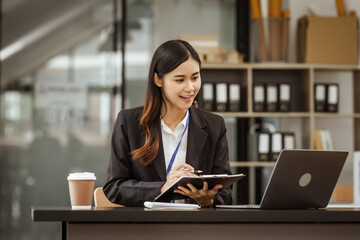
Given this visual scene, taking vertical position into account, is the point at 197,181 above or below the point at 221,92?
below

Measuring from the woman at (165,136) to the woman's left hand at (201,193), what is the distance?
0.15 m

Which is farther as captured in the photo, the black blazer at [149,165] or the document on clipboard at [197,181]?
the black blazer at [149,165]

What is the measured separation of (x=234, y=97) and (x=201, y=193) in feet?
9.68

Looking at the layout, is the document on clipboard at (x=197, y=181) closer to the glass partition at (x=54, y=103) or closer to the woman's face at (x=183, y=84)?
the woman's face at (x=183, y=84)

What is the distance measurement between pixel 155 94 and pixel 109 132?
2.97 meters

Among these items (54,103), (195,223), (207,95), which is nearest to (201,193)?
(195,223)

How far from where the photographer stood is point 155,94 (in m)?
2.78

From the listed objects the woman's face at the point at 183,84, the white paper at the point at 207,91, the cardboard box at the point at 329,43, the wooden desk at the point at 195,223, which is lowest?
the wooden desk at the point at 195,223

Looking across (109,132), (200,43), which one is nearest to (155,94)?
(200,43)

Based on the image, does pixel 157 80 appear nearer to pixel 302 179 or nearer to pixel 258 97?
pixel 302 179

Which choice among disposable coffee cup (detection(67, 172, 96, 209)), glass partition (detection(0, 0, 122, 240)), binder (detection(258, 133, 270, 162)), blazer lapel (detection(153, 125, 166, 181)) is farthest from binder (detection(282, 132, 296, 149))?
disposable coffee cup (detection(67, 172, 96, 209))

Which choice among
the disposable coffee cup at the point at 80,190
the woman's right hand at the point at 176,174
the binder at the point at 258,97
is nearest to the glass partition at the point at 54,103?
the binder at the point at 258,97

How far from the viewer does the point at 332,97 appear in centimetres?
→ 530

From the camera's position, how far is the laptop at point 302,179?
2.17m
